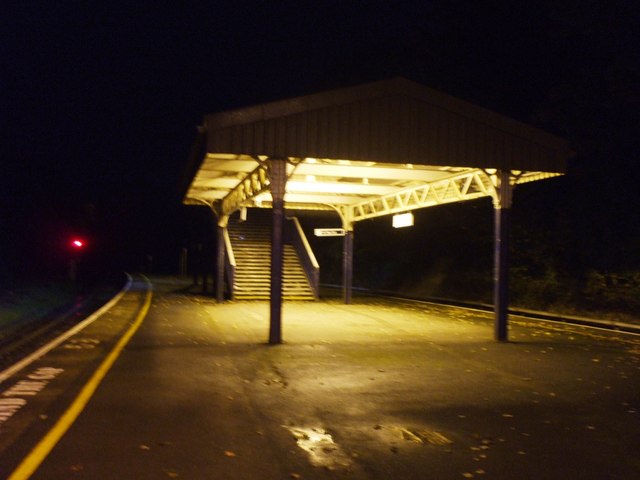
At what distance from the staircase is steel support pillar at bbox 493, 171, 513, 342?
1384 cm

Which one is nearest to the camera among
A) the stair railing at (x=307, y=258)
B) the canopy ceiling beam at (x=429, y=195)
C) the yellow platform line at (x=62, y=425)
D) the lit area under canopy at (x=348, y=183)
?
the yellow platform line at (x=62, y=425)

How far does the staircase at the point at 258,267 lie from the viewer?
30156 millimetres

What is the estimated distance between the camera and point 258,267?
3194 centimetres

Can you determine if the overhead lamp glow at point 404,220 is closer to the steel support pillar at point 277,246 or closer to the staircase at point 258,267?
the staircase at point 258,267

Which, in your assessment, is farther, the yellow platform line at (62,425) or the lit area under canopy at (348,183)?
the lit area under canopy at (348,183)

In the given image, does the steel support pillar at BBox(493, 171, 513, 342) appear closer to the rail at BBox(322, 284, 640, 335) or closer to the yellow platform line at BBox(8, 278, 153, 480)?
the rail at BBox(322, 284, 640, 335)

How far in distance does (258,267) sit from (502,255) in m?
17.1

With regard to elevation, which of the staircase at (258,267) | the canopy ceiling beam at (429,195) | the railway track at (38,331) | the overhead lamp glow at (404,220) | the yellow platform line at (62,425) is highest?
the canopy ceiling beam at (429,195)

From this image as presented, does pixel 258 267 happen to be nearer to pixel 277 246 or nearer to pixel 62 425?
pixel 277 246

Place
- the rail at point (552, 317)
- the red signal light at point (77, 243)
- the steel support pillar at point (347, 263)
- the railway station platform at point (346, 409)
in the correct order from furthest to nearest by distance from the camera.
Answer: the red signal light at point (77, 243), the steel support pillar at point (347, 263), the rail at point (552, 317), the railway station platform at point (346, 409)

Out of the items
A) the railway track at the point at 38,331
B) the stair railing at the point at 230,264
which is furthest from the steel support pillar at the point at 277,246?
the stair railing at the point at 230,264

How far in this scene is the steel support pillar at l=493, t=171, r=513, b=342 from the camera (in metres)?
16.2

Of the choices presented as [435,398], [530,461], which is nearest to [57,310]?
[435,398]

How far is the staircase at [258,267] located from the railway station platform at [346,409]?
13.4m
